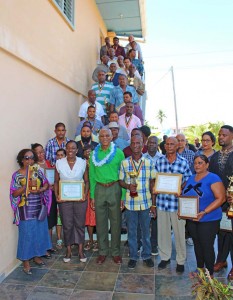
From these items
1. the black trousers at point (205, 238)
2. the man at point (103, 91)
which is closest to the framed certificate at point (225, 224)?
the black trousers at point (205, 238)

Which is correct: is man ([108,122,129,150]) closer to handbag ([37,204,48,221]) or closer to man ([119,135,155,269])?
man ([119,135,155,269])

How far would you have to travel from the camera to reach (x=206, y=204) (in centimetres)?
379

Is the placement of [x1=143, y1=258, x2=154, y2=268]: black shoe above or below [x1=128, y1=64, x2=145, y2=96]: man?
below

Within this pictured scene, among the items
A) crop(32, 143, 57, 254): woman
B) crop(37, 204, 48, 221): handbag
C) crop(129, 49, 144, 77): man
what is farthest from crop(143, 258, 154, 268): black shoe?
crop(129, 49, 144, 77): man

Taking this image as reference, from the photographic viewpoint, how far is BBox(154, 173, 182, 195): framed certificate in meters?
4.06

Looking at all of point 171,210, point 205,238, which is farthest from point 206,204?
point 171,210

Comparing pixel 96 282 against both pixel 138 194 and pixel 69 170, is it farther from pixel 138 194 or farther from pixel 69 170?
pixel 69 170

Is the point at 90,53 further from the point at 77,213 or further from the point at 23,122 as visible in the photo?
the point at 77,213

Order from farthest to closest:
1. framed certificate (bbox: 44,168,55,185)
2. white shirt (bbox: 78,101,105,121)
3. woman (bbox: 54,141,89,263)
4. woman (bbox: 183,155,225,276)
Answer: white shirt (bbox: 78,101,105,121), framed certificate (bbox: 44,168,55,185), woman (bbox: 54,141,89,263), woman (bbox: 183,155,225,276)

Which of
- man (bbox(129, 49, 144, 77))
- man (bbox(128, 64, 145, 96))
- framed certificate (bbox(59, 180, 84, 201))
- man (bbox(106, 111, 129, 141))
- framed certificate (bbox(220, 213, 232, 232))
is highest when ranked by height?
man (bbox(129, 49, 144, 77))

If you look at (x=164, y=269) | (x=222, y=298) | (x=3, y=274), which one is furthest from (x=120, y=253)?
(x=222, y=298)

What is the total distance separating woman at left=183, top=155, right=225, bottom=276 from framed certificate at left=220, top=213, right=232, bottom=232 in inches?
13.0

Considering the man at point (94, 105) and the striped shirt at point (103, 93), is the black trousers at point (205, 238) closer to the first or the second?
the man at point (94, 105)

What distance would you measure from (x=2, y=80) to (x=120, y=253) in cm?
346
